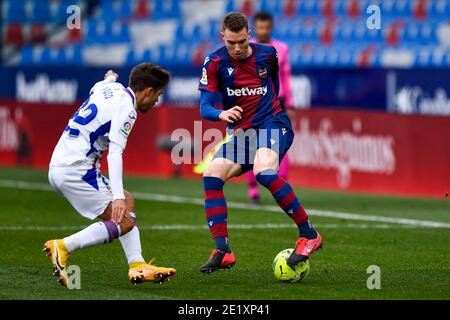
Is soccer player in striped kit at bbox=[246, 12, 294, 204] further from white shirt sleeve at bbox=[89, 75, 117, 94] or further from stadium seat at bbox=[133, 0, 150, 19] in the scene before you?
stadium seat at bbox=[133, 0, 150, 19]

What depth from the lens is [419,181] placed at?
15914 mm

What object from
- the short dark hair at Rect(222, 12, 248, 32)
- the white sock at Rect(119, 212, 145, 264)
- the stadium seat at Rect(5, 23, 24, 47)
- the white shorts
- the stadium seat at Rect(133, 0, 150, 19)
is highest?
the stadium seat at Rect(133, 0, 150, 19)

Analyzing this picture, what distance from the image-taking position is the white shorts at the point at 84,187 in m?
8.36

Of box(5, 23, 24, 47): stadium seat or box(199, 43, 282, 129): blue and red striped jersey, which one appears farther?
box(5, 23, 24, 47): stadium seat

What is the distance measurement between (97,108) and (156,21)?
17.0 metres

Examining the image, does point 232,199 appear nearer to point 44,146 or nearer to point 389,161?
point 389,161

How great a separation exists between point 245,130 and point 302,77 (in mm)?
9071

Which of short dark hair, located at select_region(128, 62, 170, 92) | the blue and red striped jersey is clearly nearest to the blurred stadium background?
the blue and red striped jersey

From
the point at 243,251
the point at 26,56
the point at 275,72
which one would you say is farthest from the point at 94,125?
the point at 26,56

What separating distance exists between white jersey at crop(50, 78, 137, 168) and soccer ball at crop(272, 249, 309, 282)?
153 centimetres

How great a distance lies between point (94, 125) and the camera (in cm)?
832

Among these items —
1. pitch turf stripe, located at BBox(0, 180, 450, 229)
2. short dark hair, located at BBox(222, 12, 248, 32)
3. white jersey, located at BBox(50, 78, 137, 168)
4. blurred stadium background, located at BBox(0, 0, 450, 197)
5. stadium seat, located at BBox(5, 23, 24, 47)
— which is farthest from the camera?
stadium seat, located at BBox(5, 23, 24, 47)

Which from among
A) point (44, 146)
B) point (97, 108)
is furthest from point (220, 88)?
point (44, 146)

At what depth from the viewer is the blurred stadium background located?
16.2m
